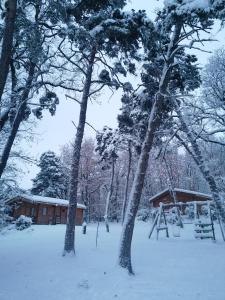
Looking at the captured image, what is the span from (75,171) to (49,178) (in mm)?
32462

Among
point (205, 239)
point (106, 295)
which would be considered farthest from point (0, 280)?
point (205, 239)

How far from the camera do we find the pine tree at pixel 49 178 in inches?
1655

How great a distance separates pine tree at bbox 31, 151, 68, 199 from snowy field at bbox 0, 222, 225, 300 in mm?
29901

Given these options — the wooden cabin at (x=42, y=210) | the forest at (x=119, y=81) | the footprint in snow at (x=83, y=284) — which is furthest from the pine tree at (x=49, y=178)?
the footprint in snow at (x=83, y=284)

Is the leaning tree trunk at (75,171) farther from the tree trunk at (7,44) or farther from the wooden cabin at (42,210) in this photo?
the wooden cabin at (42,210)

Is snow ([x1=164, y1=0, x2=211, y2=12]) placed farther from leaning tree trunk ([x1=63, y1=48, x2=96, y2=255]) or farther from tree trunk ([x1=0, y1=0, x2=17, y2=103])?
tree trunk ([x1=0, y1=0, x2=17, y2=103])

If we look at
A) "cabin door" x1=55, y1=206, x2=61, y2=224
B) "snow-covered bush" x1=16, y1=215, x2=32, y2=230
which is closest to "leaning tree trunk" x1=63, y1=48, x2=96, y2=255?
"snow-covered bush" x1=16, y1=215, x2=32, y2=230

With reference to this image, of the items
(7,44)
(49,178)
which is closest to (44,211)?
(49,178)

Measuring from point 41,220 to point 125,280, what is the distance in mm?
28912

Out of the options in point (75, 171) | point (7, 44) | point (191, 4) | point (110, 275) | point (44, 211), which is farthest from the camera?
point (44, 211)

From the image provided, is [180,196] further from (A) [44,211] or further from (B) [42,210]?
(B) [42,210]

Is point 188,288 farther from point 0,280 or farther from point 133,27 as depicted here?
point 133,27

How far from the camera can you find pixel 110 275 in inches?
324

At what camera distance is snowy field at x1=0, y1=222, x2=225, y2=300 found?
682cm
